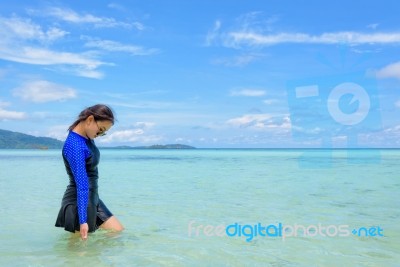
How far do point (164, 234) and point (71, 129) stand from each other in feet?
8.55

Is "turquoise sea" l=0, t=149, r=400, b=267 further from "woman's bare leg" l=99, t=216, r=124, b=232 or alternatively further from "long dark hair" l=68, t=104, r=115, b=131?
"long dark hair" l=68, t=104, r=115, b=131

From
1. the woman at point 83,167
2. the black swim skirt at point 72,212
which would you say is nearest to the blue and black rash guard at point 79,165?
the woman at point 83,167

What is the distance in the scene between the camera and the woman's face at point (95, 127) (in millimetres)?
4953

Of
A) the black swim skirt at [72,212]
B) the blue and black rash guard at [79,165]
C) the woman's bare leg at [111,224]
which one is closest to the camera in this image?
the blue and black rash guard at [79,165]

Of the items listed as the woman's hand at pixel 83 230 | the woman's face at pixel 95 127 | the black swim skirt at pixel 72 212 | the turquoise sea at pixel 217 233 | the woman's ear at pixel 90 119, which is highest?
the woman's ear at pixel 90 119

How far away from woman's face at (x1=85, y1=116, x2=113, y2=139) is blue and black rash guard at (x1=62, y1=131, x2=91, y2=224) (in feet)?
0.39

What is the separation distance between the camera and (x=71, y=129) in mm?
5051

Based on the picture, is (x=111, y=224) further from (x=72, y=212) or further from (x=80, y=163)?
(x=80, y=163)

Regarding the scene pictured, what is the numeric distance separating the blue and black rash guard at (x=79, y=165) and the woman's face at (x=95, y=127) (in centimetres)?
12

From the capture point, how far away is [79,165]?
16.0 feet

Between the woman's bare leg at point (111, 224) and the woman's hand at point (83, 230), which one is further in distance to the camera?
the woman's bare leg at point (111, 224)

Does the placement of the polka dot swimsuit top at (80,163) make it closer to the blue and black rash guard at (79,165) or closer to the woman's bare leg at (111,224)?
the blue and black rash guard at (79,165)

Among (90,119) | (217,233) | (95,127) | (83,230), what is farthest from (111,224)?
(217,233)

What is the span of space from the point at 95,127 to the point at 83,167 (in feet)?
1.62
